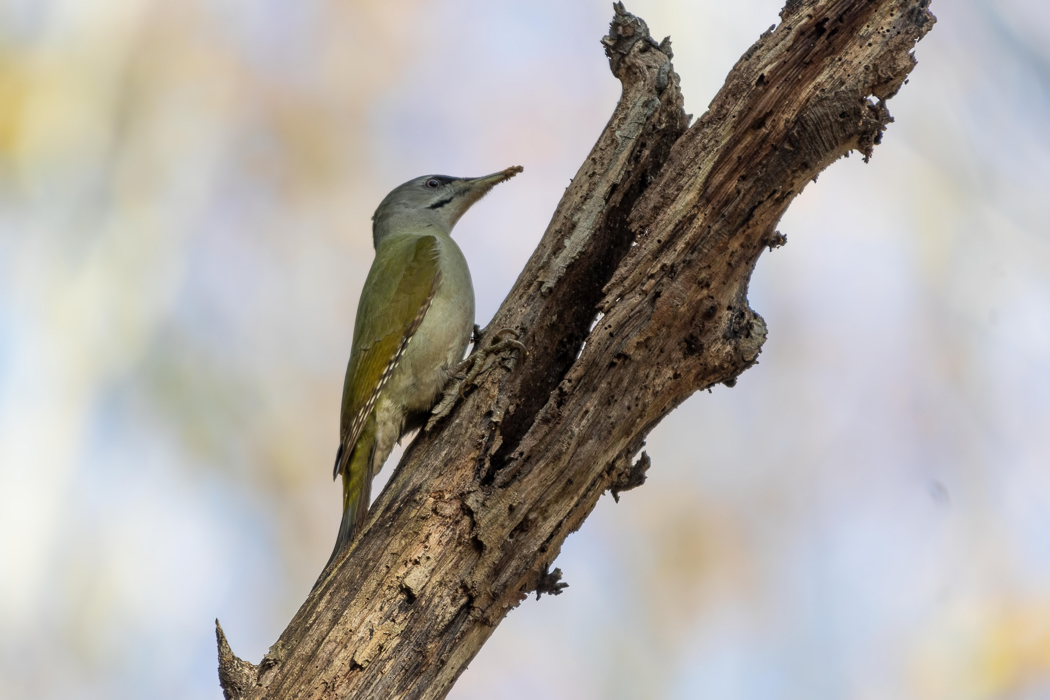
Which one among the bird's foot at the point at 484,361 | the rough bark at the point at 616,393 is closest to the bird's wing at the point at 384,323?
→ the bird's foot at the point at 484,361

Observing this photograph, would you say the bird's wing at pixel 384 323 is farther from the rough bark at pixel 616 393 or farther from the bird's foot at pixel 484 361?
the rough bark at pixel 616 393

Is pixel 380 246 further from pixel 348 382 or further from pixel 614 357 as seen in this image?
pixel 614 357

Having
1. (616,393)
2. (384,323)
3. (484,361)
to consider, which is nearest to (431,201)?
(384,323)

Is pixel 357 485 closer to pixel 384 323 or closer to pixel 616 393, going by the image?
pixel 384 323

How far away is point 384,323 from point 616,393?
1.49m

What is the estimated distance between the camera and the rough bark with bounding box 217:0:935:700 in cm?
267

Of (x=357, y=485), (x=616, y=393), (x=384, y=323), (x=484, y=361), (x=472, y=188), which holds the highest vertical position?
(x=472, y=188)

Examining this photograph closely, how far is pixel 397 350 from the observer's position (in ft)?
12.6

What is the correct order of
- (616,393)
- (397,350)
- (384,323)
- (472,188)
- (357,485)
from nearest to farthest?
(616,393), (357,485), (397,350), (384,323), (472,188)

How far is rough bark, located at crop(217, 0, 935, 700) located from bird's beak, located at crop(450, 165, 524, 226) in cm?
185

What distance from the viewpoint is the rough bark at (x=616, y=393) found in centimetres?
267

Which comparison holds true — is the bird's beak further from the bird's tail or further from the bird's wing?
the bird's tail

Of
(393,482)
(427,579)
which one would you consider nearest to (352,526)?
(393,482)

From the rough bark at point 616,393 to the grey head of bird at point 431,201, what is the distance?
200 cm
